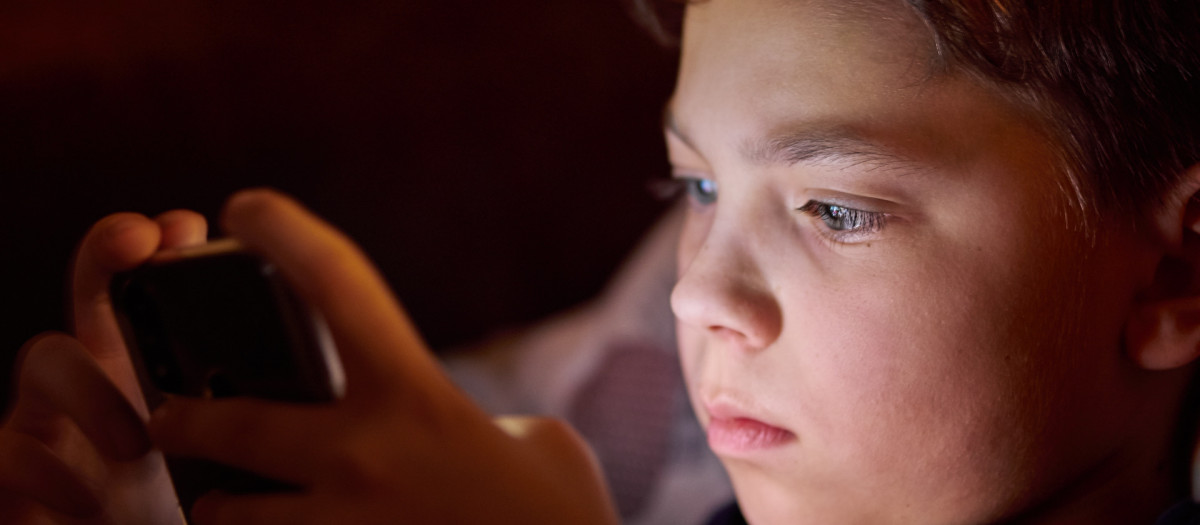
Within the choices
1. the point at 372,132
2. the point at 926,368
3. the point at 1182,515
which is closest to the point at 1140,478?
the point at 1182,515

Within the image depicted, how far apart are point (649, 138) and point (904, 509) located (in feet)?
2.11

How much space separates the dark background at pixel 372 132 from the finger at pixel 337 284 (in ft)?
0.91

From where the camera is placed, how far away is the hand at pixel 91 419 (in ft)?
1.34

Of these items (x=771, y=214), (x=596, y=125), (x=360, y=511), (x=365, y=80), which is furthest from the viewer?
(x=596, y=125)

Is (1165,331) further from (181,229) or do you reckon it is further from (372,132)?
(372,132)

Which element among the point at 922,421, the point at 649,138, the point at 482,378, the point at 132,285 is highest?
the point at 132,285

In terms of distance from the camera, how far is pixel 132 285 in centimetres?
40

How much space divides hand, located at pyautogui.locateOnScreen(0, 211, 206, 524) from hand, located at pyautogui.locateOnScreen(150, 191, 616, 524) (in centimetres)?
5

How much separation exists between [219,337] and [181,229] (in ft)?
0.24

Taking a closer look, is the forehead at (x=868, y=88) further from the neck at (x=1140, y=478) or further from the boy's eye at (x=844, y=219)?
the neck at (x=1140, y=478)

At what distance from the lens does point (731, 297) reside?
46 cm

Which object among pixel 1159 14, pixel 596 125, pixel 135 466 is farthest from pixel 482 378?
pixel 1159 14

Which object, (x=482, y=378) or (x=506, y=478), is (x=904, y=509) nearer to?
(x=506, y=478)

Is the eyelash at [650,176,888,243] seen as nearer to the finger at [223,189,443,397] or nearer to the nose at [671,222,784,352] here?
the nose at [671,222,784,352]
